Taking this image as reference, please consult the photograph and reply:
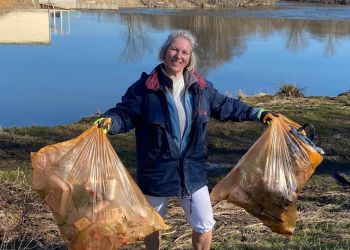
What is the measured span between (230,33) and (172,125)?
1836cm

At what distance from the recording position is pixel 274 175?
10.5ft

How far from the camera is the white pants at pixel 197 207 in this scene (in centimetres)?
312

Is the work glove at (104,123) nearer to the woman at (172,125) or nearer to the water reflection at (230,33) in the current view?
the woman at (172,125)

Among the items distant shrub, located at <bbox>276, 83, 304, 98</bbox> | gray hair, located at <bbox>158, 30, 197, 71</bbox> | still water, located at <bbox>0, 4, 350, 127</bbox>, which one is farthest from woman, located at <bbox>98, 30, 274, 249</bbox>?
distant shrub, located at <bbox>276, 83, 304, 98</bbox>

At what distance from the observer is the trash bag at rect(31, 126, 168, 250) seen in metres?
2.75

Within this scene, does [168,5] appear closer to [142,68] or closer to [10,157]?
[142,68]

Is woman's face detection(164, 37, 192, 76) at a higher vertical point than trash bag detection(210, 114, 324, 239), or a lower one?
higher

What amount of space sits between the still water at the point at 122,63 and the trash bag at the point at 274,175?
5.76 metres

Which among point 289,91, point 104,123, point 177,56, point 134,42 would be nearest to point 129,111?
point 104,123

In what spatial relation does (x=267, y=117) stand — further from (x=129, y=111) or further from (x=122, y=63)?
(x=122, y=63)

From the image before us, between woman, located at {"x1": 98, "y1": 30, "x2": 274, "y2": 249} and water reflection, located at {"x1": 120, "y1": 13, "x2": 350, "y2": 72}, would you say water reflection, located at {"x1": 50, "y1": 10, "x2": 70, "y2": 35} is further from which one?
woman, located at {"x1": 98, "y1": 30, "x2": 274, "y2": 249}

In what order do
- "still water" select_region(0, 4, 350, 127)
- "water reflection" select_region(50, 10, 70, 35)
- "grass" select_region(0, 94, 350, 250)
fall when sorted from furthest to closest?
1. "water reflection" select_region(50, 10, 70, 35)
2. "still water" select_region(0, 4, 350, 127)
3. "grass" select_region(0, 94, 350, 250)

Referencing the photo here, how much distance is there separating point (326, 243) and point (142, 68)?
393 inches

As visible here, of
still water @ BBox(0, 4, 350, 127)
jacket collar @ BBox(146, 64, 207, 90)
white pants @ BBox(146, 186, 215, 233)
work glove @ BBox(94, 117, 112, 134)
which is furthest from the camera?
still water @ BBox(0, 4, 350, 127)
